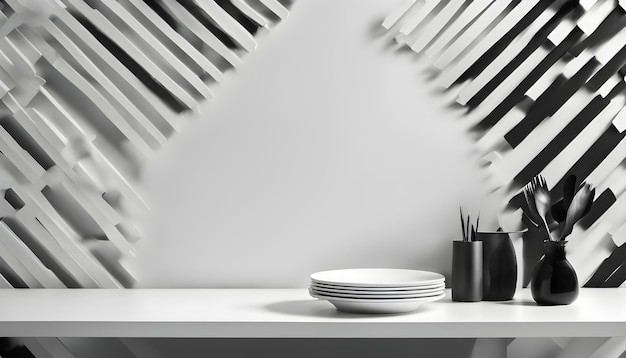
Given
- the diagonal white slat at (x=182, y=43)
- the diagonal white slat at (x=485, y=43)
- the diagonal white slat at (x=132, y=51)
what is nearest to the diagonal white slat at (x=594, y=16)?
the diagonal white slat at (x=485, y=43)

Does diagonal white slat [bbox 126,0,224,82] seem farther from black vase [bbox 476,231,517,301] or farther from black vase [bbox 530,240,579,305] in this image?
black vase [bbox 530,240,579,305]

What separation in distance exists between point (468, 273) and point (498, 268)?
0.25ft

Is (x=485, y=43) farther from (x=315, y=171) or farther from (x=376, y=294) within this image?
(x=376, y=294)

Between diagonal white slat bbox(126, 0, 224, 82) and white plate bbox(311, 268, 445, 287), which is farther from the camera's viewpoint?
diagonal white slat bbox(126, 0, 224, 82)

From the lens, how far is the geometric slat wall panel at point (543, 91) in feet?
5.04

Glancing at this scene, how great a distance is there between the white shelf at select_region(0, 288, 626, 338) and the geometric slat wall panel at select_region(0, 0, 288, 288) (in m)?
0.19

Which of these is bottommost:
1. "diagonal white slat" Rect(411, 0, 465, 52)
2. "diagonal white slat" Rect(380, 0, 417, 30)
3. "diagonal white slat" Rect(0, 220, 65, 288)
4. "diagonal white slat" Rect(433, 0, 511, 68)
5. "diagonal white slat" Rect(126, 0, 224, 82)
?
"diagonal white slat" Rect(0, 220, 65, 288)

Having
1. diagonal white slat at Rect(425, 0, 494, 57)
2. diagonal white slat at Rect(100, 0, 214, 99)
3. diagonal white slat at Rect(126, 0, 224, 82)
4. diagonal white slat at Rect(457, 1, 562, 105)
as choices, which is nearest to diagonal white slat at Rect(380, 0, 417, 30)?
diagonal white slat at Rect(425, 0, 494, 57)

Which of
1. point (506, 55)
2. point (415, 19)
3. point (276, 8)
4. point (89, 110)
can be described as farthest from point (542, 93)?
point (89, 110)

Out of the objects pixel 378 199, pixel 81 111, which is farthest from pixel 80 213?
pixel 378 199

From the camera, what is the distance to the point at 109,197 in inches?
60.0

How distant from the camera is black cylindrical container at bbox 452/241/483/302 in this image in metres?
1.35

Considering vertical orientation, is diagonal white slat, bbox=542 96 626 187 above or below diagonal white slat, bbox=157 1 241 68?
below

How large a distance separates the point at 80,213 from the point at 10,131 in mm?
250
